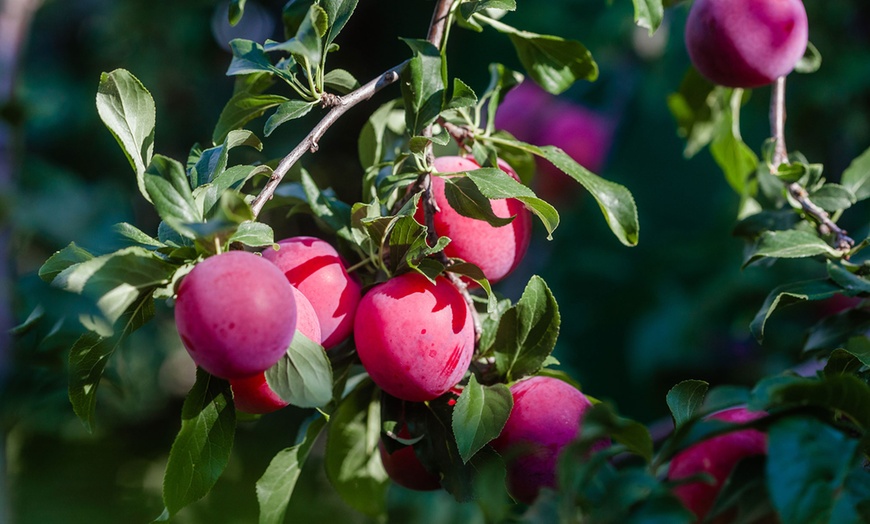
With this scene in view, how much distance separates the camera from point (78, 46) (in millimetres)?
2416

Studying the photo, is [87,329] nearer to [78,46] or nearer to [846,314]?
[846,314]

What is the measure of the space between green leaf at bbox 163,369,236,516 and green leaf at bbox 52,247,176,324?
85mm

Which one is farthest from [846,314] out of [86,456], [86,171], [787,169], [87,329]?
[86,456]

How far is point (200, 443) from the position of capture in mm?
544

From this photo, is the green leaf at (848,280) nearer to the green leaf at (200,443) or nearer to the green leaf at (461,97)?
the green leaf at (461,97)

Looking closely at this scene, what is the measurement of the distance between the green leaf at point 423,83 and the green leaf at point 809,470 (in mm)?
318

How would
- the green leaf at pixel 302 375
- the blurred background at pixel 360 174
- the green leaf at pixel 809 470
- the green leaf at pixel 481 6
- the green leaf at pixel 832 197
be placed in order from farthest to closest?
the blurred background at pixel 360 174, the green leaf at pixel 832 197, the green leaf at pixel 481 6, the green leaf at pixel 302 375, the green leaf at pixel 809 470

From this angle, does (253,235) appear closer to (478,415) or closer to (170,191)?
(170,191)

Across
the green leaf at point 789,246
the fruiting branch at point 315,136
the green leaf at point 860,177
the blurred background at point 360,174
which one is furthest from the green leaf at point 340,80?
the blurred background at point 360,174

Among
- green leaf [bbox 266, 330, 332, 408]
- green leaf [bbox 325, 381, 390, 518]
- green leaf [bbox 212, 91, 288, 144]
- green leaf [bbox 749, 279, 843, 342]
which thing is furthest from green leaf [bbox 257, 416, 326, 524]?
green leaf [bbox 749, 279, 843, 342]

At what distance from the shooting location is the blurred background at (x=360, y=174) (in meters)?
1.59

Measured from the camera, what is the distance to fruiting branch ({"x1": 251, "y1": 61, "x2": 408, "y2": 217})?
53 centimetres

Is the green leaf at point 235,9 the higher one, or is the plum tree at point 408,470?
the green leaf at point 235,9

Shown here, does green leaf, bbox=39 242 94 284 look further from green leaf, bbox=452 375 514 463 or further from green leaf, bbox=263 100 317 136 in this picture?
green leaf, bbox=452 375 514 463
